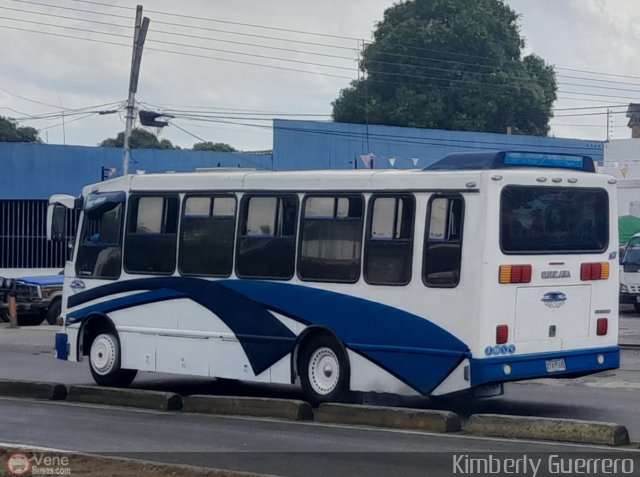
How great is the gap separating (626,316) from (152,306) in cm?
1717

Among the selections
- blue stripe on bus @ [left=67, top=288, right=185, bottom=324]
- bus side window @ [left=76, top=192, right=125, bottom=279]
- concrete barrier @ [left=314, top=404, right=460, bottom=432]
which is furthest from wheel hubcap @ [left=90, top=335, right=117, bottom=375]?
concrete barrier @ [left=314, top=404, right=460, bottom=432]

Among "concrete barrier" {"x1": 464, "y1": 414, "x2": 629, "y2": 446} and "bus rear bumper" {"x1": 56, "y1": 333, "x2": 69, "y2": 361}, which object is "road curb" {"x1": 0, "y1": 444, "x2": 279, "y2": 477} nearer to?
"concrete barrier" {"x1": 464, "y1": 414, "x2": 629, "y2": 446}

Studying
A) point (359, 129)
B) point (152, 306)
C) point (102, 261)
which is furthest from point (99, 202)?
point (359, 129)

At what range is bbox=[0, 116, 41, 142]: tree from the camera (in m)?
79.1

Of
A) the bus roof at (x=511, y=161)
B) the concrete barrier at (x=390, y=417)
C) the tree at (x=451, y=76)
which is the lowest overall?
the concrete barrier at (x=390, y=417)

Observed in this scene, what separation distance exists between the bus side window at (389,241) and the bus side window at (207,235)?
2.28 metres

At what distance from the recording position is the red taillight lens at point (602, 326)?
537 inches

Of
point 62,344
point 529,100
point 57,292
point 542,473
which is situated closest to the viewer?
point 542,473

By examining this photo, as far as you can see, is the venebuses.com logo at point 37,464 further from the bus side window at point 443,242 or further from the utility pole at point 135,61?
the utility pole at point 135,61

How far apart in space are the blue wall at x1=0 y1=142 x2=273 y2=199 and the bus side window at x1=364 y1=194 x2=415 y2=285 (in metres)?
30.1

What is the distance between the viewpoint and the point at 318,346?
1434 centimetres

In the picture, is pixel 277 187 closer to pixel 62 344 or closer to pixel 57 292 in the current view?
pixel 62 344

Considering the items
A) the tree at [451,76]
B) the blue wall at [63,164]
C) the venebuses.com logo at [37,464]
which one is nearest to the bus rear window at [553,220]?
the venebuses.com logo at [37,464]

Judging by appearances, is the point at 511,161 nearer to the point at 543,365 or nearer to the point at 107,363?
the point at 543,365
